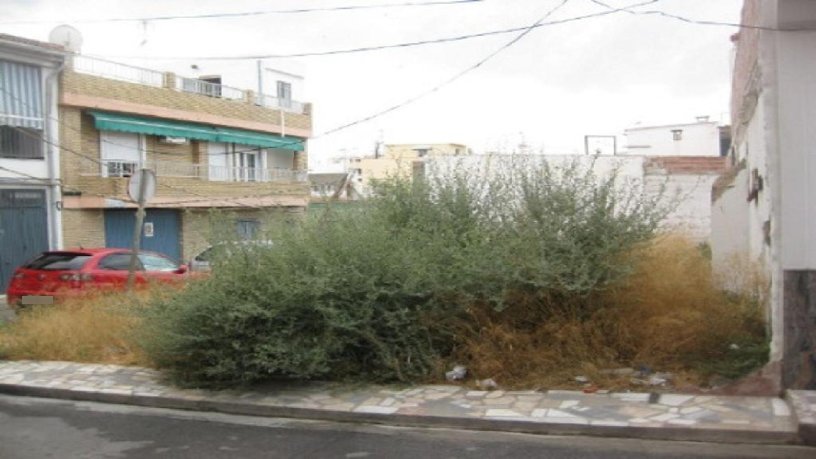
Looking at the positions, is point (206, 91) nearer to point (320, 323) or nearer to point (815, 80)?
point (320, 323)

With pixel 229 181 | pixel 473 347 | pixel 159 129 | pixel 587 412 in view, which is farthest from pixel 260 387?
pixel 229 181

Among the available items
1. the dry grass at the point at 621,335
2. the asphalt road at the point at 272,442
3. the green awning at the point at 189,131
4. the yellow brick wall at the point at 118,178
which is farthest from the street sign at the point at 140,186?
the green awning at the point at 189,131

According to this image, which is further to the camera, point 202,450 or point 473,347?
point 473,347

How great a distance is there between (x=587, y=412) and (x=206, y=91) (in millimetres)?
Result: 25939

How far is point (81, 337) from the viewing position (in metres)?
9.55

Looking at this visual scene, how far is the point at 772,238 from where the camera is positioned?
655 centimetres

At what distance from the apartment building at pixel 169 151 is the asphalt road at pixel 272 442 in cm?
1247

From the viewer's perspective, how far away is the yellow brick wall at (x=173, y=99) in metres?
23.0

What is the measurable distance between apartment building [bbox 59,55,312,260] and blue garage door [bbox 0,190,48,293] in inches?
32.1

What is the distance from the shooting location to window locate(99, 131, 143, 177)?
80.1ft

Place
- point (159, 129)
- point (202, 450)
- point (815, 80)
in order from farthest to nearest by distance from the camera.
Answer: point (159, 129), point (815, 80), point (202, 450)

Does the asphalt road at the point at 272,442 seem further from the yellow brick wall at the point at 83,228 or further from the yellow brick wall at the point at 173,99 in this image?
the yellow brick wall at the point at 173,99

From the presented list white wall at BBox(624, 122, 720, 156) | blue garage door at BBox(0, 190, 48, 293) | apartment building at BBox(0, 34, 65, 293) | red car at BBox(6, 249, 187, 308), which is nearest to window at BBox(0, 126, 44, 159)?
apartment building at BBox(0, 34, 65, 293)

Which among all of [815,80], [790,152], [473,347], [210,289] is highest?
[815,80]
